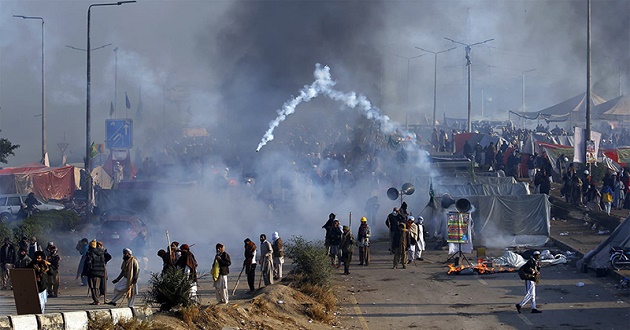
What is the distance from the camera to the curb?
30.1 feet

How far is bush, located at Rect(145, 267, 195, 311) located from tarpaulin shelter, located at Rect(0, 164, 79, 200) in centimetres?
2267

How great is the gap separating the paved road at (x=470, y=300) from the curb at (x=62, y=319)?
4.62 metres

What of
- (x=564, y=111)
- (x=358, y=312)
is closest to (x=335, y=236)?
(x=358, y=312)

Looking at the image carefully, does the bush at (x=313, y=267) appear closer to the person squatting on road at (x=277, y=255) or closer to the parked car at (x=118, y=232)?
the person squatting on road at (x=277, y=255)

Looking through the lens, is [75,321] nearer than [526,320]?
Yes

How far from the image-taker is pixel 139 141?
2322 inches

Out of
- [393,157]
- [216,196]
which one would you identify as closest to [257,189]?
[216,196]

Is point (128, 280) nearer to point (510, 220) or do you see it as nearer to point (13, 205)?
point (510, 220)

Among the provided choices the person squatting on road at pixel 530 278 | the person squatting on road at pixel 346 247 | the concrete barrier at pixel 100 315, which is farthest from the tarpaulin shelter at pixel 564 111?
the concrete barrier at pixel 100 315

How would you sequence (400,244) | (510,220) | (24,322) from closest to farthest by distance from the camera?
1. (24,322)
2. (400,244)
3. (510,220)

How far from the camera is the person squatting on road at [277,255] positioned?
1742 cm

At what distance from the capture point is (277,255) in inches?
691

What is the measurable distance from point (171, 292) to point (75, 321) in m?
2.01

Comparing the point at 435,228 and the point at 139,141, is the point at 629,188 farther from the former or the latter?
the point at 139,141
